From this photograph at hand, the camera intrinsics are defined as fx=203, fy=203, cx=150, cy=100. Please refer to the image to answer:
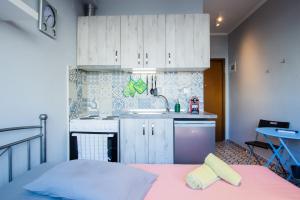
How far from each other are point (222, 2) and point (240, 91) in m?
1.95

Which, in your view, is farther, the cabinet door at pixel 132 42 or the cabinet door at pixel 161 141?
the cabinet door at pixel 132 42

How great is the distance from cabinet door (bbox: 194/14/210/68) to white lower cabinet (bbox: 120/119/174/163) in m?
0.92

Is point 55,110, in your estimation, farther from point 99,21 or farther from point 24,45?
point 99,21

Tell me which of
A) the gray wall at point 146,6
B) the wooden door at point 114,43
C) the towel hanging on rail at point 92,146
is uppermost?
the gray wall at point 146,6

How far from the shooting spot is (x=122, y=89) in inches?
125

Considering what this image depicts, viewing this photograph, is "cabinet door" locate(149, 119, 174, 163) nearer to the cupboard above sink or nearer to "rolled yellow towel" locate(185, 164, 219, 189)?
the cupboard above sink

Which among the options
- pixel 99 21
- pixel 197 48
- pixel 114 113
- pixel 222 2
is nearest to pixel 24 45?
pixel 99 21

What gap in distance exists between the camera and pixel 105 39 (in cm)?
284

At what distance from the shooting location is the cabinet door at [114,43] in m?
2.82

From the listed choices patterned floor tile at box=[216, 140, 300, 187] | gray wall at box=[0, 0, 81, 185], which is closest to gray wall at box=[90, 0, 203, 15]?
gray wall at box=[0, 0, 81, 185]

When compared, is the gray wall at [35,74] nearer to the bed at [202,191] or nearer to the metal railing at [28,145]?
the metal railing at [28,145]

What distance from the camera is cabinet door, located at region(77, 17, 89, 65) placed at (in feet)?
9.32

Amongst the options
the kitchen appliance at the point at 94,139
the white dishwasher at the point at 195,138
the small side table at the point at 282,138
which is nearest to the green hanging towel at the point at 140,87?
the kitchen appliance at the point at 94,139

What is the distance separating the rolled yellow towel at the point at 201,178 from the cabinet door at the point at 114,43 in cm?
199
